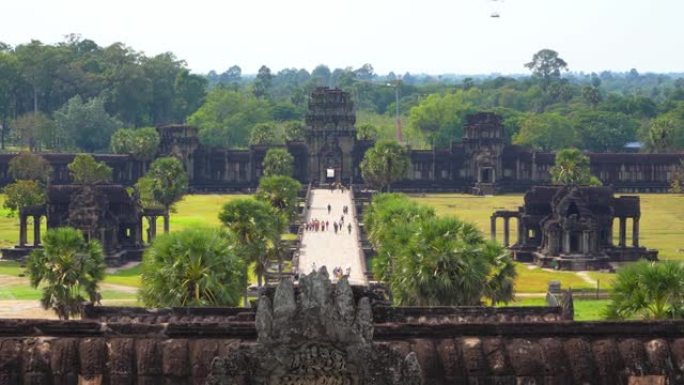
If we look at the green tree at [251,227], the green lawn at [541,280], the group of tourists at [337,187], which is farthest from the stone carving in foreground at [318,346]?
the group of tourists at [337,187]

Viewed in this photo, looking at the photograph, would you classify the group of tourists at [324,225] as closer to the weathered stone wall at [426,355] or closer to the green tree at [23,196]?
the green tree at [23,196]

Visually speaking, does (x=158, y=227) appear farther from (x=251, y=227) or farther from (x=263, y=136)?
(x=263, y=136)

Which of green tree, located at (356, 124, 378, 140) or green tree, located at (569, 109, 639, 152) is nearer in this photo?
green tree, located at (356, 124, 378, 140)

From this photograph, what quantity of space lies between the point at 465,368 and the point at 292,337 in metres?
5.71

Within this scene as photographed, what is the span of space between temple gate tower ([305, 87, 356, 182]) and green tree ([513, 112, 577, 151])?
119 feet

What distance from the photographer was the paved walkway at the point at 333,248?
68825 millimetres

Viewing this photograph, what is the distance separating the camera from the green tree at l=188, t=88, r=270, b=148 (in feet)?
586

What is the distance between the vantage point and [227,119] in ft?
612

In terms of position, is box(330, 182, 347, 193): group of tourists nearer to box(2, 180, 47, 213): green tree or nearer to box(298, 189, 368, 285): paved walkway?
box(298, 189, 368, 285): paved walkway

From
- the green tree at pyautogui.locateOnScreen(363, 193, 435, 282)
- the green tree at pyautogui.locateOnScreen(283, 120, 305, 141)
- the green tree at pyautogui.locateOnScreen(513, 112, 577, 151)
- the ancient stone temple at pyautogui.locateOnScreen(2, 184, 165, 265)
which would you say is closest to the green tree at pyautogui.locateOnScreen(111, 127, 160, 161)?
the green tree at pyautogui.locateOnScreen(283, 120, 305, 141)

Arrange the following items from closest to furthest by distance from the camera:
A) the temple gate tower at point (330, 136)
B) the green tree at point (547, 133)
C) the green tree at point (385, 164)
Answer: the green tree at point (385, 164)
the temple gate tower at point (330, 136)
the green tree at point (547, 133)

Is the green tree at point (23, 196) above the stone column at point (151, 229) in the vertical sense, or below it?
above

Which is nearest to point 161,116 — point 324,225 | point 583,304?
point 324,225

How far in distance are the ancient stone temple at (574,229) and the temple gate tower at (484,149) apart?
4464 cm
